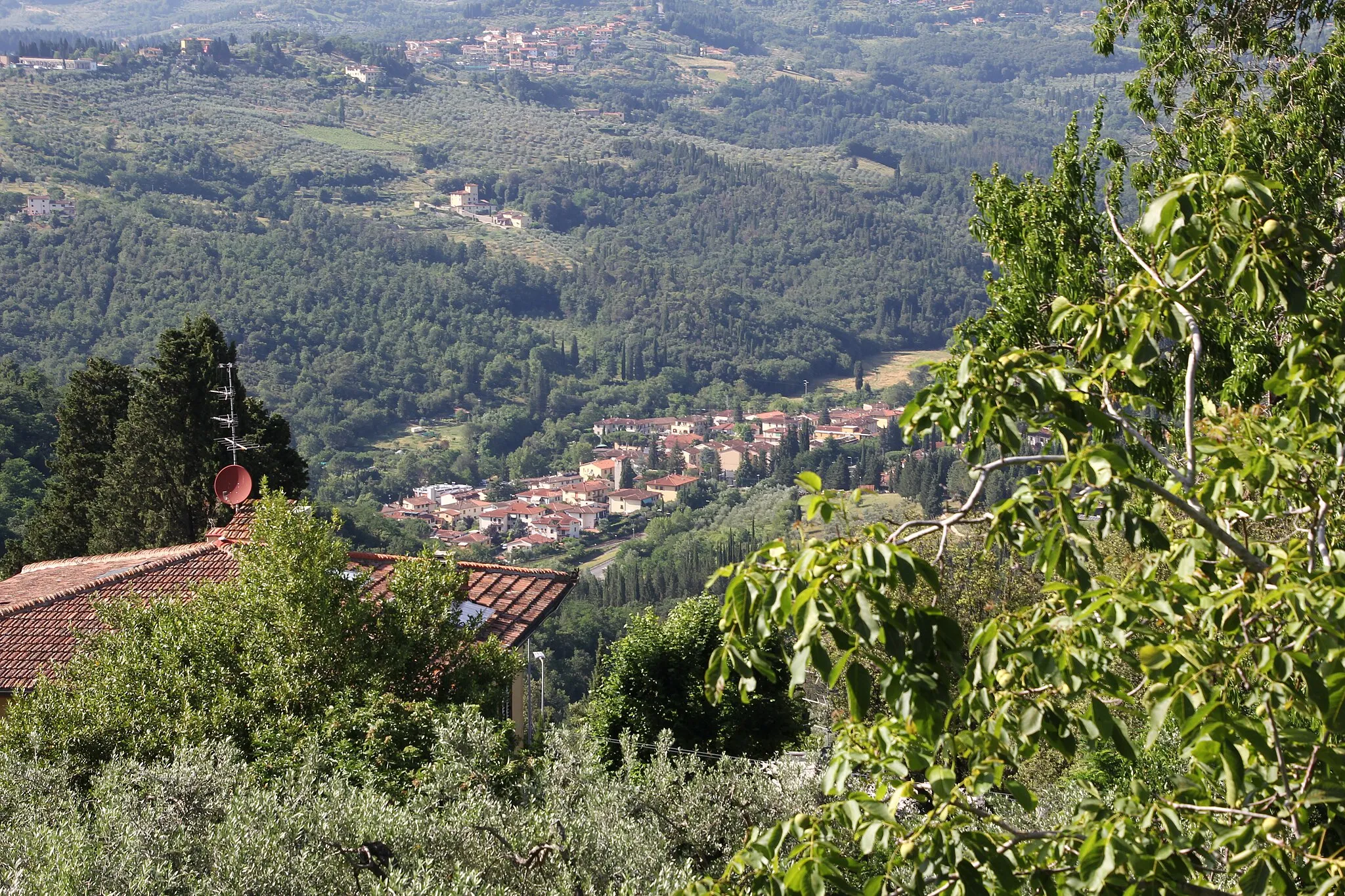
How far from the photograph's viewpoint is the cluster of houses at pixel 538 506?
95.4 metres

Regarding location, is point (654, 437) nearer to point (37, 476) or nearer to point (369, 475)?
point (369, 475)

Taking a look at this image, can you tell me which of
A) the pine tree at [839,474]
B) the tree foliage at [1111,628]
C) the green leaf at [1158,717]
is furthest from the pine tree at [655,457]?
the green leaf at [1158,717]

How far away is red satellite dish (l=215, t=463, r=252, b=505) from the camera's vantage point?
14523 mm

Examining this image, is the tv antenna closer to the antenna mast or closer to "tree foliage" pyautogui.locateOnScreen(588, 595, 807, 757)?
the antenna mast

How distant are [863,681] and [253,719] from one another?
6.27 m

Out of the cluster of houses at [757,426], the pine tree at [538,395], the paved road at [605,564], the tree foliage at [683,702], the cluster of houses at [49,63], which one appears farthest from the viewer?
the cluster of houses at [49,63]

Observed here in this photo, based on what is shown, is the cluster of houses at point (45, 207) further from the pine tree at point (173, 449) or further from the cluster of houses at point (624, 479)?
the pine tree at point (173, 449)

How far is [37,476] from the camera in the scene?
1457 inches

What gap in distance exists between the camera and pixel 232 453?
2075 centimetres

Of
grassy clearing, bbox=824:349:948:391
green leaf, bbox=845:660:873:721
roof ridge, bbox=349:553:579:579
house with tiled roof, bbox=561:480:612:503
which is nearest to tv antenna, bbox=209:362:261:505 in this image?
roof ridge, bbox=349:553:579:579

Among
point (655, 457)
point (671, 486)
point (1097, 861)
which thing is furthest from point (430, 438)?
point (1097, 861)

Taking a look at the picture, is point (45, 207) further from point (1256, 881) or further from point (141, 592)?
point (1256, 881)

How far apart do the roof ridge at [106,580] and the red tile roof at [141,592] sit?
0.01 meters

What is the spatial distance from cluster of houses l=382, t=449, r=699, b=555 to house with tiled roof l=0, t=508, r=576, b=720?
240ft
